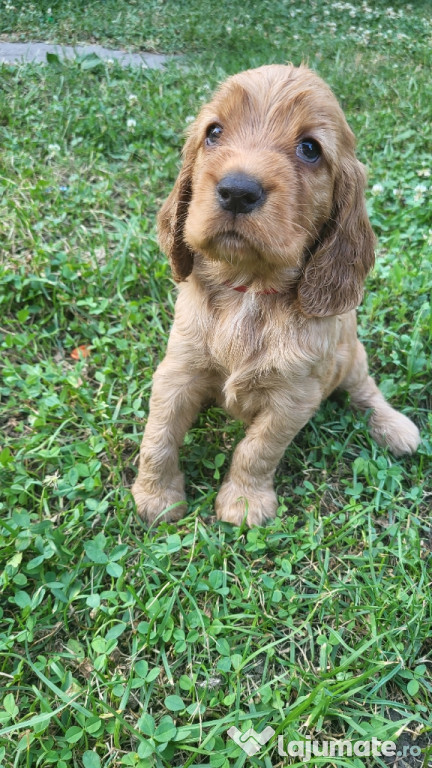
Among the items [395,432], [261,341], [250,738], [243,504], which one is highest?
[261,341]

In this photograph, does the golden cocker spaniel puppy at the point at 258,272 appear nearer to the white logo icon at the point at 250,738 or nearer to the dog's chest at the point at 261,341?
the dog's chest at the point at 261,341

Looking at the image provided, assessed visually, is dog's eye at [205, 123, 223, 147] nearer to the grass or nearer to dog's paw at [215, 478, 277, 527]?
the grass

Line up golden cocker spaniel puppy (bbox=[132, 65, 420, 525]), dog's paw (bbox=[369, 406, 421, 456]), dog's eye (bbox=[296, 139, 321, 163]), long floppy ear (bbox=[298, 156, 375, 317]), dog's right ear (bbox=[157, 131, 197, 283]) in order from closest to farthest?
golden cocker spaniel puppy (bbox=[132, 65, 420, 525]), dog's eye (bbox=[296, 139, 321, 163]), long floppy ear (bbox=[298, 156, 375, 317]), dog's right ear (bbox=[157, 131, 197, 283]), dog's paw (bbox=[369, 406, 421, 456])

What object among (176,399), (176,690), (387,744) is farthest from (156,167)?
(387,744)

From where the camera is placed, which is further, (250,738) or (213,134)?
(213,134)

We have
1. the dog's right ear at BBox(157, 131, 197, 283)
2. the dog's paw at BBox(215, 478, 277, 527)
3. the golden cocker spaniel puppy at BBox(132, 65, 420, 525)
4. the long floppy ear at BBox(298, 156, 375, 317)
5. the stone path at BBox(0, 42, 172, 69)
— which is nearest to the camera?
the golden cocker spaniel puppy at BBox(132, 65, 420, 525)

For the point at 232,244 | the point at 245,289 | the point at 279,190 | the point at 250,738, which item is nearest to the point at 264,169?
the point at 279,190

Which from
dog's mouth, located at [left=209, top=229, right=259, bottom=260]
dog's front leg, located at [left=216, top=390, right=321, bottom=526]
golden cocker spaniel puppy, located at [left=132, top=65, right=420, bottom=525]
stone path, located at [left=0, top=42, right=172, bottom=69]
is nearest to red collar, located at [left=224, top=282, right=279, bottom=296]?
golden cocker spaniel puppy, located at [left=132, top=65, right=420, bottom=525]

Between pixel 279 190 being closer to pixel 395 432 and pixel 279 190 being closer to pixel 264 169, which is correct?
pixel 264 169
